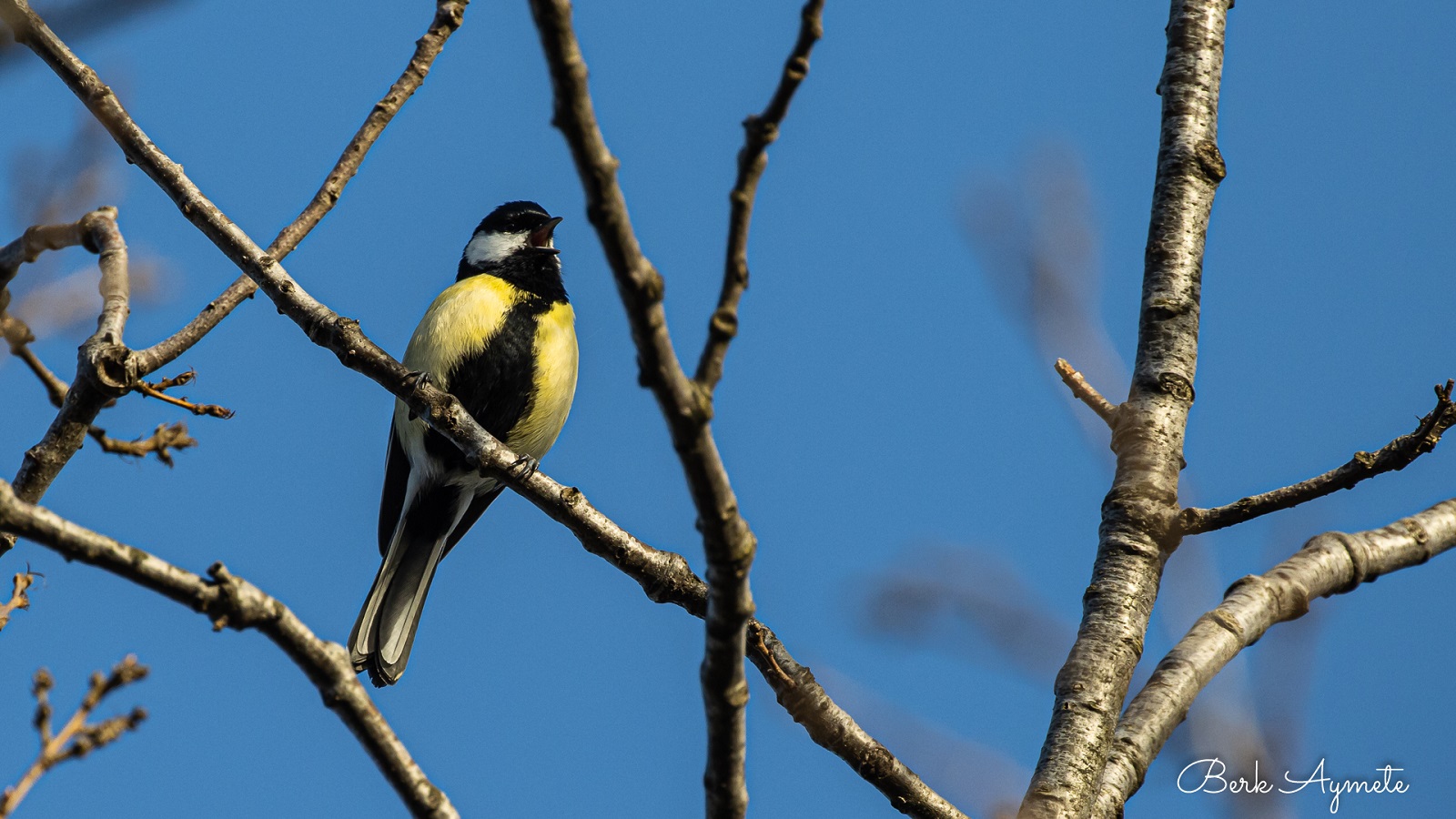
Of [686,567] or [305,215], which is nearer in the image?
[686,567]

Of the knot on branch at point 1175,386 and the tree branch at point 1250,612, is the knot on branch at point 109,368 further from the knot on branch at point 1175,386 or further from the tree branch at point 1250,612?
the knot on branch at point 1175,386

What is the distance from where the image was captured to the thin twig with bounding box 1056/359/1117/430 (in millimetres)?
3010

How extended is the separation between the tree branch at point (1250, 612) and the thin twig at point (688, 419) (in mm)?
1148

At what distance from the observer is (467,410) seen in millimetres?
5152

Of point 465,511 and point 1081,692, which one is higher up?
point 465,511

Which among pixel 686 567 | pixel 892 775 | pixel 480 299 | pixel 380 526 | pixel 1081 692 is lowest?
pixel 892 775

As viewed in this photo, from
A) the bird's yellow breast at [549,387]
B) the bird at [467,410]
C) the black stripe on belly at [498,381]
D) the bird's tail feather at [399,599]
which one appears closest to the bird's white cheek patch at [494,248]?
the bird at [467,410]

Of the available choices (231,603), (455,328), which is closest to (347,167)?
(455,328)

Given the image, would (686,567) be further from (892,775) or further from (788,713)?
(892,775)

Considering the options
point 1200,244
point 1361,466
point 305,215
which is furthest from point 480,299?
point 1361,466

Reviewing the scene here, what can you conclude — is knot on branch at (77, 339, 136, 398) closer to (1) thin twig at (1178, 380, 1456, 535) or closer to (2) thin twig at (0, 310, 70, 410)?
(2) thin twig at (0, 310, 70, 410)

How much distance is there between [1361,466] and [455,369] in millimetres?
3561

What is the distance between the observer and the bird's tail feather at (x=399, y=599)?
486cm

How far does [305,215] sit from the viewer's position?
11.1 ft
